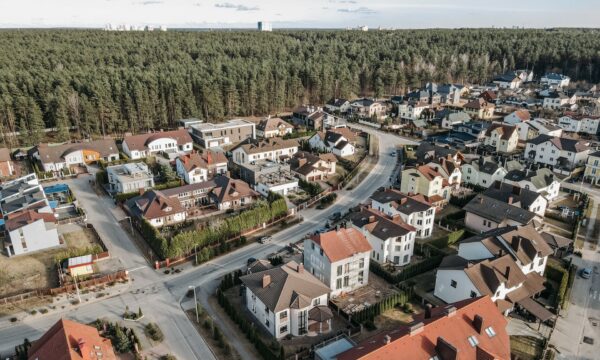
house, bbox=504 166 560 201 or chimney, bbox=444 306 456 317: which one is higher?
chimney, bbox=444 306 456 317

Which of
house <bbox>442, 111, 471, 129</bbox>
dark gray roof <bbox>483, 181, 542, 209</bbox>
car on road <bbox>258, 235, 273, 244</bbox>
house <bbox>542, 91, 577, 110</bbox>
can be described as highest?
house <bbox>542, 91, 577, 110</bbox>

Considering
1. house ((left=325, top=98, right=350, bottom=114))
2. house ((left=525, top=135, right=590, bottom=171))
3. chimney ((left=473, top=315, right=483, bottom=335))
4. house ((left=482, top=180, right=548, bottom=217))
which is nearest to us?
chimney ((left=473, top=315, right=483, bottom=335))

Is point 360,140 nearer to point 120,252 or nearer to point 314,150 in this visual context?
point 314,150

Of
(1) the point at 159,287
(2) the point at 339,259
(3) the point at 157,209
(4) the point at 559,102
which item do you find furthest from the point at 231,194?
(4) the point at 559,102

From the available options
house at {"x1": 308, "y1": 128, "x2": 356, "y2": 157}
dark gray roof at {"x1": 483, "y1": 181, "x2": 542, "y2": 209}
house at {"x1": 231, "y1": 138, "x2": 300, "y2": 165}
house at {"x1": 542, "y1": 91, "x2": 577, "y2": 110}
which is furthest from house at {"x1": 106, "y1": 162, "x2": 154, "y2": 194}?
house at {"x1": 542, "y1": 91, "x2": 577, "y2": 110}

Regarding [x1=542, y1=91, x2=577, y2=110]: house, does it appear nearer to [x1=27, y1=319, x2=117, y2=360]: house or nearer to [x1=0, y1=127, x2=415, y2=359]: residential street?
[x1=0, y1=127, x2=415, y2=359]: residential street

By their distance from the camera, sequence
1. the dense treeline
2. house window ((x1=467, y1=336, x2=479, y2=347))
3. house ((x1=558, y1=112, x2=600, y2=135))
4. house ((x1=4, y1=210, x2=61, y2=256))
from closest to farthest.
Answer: house window ((x1=467, y1=336, x2=479, y2=347)) → house ((x1=4, y1=210, x2=61, y2=256)) → the dense treeline → house ((x1=558, y1=112, x2=600, y2=135))

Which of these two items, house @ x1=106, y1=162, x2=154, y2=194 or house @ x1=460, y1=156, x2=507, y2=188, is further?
house @ x1=460, y1=156, x2=507, y2=188

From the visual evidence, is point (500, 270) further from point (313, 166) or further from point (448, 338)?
point (313, 166)


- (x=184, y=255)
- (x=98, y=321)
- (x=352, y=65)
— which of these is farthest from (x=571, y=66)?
(x=98, y=321)
